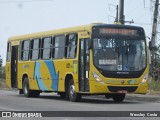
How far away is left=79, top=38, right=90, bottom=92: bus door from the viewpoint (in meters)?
24.5

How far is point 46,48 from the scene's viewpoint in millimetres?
28422

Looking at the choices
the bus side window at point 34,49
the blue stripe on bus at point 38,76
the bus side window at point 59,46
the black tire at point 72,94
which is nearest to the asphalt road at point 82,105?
the black tire at point 72,94

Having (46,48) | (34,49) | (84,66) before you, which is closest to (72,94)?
(84,66)

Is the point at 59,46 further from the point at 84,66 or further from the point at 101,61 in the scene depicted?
the point at 101,61

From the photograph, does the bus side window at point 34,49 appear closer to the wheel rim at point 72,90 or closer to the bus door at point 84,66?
the wheel rim at point 72,90

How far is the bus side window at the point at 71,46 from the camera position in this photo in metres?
25.5

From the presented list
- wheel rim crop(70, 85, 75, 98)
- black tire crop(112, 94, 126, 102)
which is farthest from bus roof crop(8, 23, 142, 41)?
black tire crop(112, 94, 126, 102)

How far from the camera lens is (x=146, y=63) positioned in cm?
2492

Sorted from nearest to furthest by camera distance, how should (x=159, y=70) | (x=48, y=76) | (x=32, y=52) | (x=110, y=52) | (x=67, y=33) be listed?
(x=110, y=52)
(x=67, y=33)
(x=48, y=76)
(x=32, y=52)
(x=159, y=70)

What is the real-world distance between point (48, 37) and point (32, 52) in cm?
203

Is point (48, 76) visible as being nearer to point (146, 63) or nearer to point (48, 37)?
point (48, 37)

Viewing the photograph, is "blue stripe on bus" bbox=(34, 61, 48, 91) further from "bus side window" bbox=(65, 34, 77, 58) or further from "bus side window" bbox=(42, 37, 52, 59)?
"bus side window" bbox=(65, 34, 77, 58)

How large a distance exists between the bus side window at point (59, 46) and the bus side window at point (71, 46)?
46cm

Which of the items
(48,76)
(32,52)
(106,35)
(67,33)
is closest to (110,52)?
(106,35)
